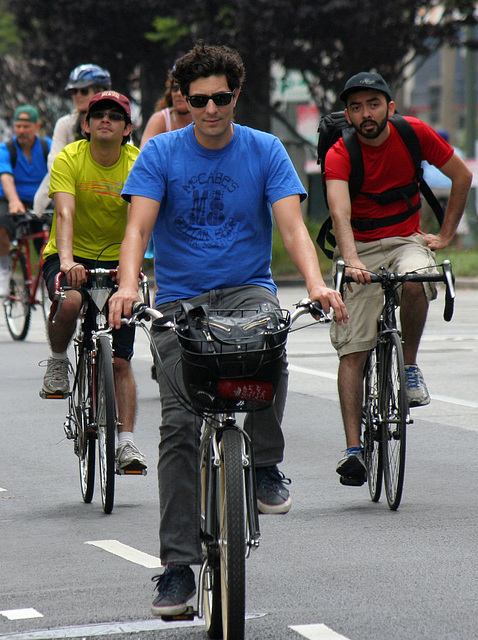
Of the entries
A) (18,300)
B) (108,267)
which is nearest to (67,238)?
(108,267)

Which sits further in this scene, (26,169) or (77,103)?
(26,169)

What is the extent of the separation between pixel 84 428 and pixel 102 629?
2115mm

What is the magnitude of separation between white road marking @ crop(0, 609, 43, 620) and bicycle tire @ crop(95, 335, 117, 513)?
4.52 feet

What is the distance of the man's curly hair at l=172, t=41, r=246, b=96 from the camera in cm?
456

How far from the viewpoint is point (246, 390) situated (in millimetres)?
3998

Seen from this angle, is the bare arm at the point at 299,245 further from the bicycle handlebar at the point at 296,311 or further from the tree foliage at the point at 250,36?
the tree foliage at the point at 250,36

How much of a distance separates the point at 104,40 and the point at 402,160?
17.2 meters

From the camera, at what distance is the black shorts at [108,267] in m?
6.56

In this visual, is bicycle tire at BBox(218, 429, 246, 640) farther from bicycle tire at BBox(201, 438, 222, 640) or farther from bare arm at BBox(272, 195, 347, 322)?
bare arm at BBox(272, 195, 347, 322)

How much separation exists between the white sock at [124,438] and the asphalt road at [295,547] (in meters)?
0.30

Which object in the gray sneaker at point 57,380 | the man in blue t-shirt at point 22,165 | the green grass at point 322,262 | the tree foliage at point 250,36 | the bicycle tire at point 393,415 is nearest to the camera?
the bicycle tire at point 393,415

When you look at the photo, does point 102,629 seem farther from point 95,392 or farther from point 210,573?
point 95,392

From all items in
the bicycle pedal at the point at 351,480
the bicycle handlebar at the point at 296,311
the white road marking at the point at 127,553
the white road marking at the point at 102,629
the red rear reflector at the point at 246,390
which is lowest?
the white road marking at the point at 127,553

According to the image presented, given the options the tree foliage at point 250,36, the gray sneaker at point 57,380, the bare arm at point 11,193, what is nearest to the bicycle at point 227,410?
the gray sneaker at point 57,380
